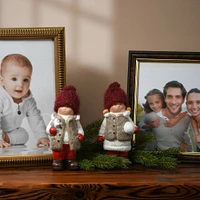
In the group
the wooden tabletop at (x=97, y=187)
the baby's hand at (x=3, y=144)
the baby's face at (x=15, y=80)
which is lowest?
the wooden tabletop at (x=97, y=187)

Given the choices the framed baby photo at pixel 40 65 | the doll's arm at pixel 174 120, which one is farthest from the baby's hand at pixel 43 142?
the doll's arm at pixel 174 120

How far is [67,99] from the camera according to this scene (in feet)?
3.15

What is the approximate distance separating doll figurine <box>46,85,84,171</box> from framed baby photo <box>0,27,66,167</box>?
71 mm

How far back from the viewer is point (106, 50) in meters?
1.20

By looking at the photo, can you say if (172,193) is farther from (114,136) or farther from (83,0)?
(83,0)

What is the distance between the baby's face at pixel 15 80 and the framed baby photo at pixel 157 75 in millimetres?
315

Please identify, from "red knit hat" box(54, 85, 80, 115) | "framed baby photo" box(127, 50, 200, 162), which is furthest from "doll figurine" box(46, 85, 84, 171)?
"framed baby photo" box(127, 50, 200, 162)

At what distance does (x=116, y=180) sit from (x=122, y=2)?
2.01 ft

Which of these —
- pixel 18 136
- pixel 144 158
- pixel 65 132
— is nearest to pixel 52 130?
pixel 65 132

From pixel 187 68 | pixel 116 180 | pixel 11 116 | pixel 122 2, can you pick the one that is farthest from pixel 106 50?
pixel 116 180

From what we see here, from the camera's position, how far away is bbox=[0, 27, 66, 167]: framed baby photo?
102 cm

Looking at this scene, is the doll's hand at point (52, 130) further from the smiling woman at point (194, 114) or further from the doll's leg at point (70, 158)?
the smiling woman at point (194, 114)

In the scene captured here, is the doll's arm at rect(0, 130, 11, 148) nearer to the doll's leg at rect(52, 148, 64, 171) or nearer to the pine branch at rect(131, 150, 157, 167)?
the doll's leg at rect(52, 148, 64, 171)

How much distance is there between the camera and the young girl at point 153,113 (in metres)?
1.10
